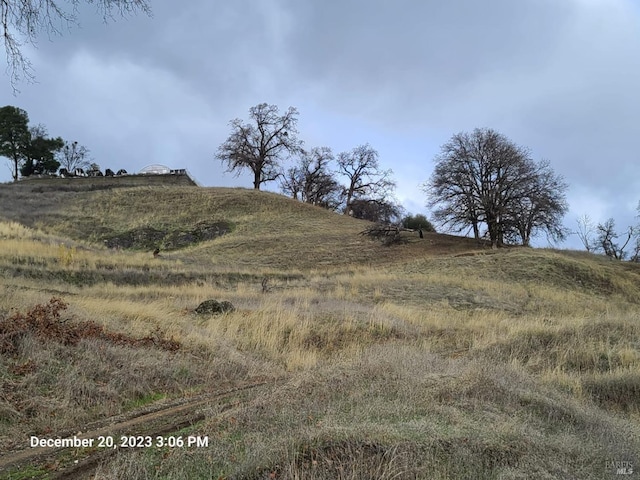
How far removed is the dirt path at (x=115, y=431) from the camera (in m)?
3.85

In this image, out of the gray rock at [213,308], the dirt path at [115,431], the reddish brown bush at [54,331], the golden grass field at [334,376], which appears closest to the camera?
the golden grass field at [334,376]

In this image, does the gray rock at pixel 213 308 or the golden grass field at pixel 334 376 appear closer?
the golden grass field at pixel 334 376

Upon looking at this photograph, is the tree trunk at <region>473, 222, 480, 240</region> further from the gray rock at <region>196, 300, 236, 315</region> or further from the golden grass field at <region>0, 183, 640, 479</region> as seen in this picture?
the gray rock at <region>196, 300, 236, 315</region>

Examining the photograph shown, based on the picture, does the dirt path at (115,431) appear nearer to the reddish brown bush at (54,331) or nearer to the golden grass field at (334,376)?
the golden grass field at (334,376)

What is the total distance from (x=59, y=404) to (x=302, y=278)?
21990mm

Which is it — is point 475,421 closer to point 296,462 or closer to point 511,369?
point 296,462

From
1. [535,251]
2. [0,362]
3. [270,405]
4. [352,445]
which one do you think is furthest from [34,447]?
[535,251]

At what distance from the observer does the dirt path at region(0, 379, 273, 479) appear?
12.6ft

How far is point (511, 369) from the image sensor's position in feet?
24.2

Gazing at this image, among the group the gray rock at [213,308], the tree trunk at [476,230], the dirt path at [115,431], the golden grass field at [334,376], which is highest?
the tree trunk at [476,230]

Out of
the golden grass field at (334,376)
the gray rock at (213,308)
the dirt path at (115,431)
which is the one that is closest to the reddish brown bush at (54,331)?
the golden grass field at (334,376)
